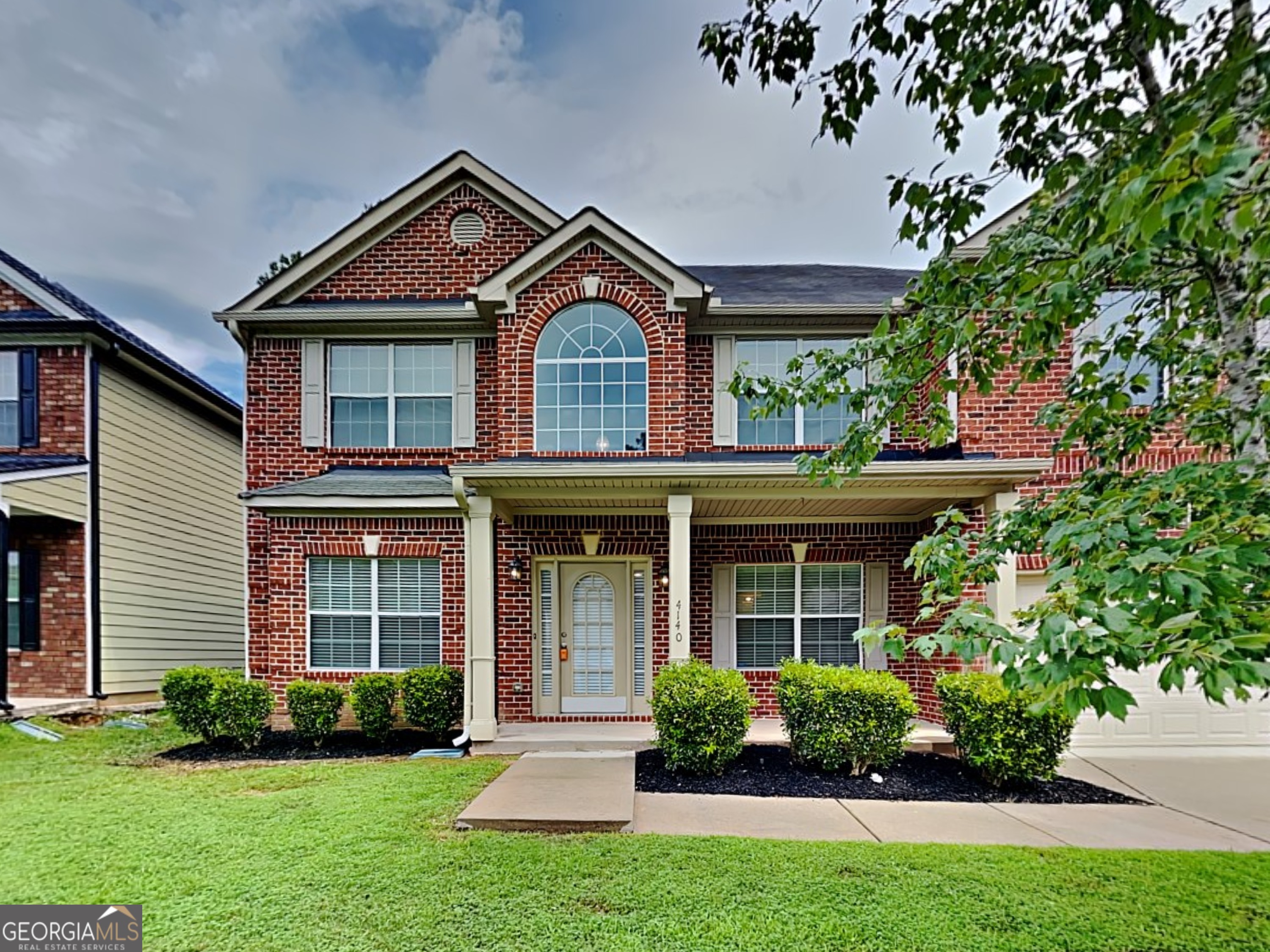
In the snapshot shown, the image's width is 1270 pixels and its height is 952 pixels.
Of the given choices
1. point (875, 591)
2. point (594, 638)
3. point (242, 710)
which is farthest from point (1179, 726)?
point (242, 710)

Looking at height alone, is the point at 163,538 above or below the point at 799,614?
above

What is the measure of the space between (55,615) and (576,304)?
8.79 metres

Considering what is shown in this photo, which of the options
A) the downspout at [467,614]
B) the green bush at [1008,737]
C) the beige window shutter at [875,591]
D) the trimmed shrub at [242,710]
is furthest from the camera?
the beige window shutter at [875,591]

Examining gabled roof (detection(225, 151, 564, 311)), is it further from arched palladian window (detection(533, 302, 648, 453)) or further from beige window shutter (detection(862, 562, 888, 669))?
beige window shutter (detection(862, 562, 888, 669))

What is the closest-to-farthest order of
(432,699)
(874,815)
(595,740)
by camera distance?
(874,815), (595,740), (432,699)

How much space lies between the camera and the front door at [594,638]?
8805 millimetres

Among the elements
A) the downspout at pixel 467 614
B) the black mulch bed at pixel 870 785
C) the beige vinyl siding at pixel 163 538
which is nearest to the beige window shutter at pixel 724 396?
the downspout at pixel 467 614

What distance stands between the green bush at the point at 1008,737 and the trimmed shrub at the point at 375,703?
6.34 meters

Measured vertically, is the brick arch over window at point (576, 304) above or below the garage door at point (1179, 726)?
above

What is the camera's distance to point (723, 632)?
8.95 metres

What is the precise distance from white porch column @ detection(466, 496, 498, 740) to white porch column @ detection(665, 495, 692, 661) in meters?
2.07

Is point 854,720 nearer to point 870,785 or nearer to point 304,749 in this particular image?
point 870,785

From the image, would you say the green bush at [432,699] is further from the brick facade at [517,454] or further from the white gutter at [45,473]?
the white gutter at [45,473]

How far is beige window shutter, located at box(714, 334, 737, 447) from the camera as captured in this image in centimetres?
897
